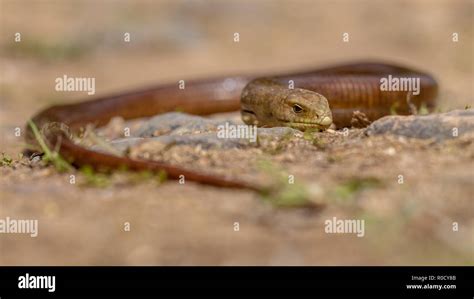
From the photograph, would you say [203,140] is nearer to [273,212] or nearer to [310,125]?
[310,125]

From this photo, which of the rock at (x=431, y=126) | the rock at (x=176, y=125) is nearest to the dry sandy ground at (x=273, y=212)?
the rock at (x=431, y=126)

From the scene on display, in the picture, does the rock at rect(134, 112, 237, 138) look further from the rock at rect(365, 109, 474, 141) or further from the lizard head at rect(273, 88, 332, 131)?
the rock at rect(365, 109, 474, 141)

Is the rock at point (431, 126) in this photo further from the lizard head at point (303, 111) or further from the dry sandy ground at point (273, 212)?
the lizard head at point (303, 111)

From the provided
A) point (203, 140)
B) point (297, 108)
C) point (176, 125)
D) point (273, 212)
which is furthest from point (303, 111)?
point (273, 212)

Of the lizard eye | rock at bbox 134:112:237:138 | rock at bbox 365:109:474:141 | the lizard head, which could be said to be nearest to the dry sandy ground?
rock at bbox 365:109:474:141

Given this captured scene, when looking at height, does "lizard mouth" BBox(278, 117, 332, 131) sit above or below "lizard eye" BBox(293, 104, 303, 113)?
below
